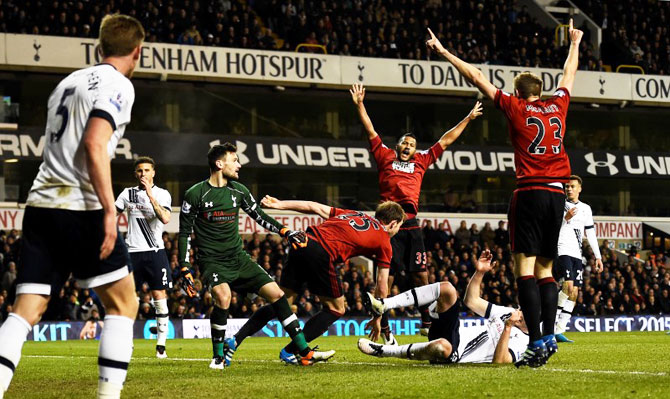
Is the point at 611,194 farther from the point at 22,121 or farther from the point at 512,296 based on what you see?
the point at 22,121

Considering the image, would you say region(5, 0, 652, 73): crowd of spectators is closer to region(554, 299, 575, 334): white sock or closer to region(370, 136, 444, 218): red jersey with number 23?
region(554, 299, 575, 334): white sock

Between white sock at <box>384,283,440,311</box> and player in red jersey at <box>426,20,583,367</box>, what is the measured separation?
923 mm

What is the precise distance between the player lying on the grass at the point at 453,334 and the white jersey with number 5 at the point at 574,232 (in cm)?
653

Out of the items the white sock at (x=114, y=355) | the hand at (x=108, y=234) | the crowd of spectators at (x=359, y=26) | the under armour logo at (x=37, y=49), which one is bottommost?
the white sock at (x=114, y=355)

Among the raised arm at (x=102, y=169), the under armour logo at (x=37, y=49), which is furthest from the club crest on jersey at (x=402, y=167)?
the under armour logo at (x=37, y=49)

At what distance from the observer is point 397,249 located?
1338 centimetres

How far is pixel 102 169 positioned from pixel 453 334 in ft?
15.9

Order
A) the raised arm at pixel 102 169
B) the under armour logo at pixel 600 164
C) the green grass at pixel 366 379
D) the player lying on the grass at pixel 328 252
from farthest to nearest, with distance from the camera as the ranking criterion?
1. the under armour logo at pixel 600 164
2. the player lying on the grass at pixel 328 252
3. the green grass at pixel 366 379
4. the raised arm at pixel 102 169

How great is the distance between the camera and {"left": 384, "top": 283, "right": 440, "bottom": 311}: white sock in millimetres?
9297

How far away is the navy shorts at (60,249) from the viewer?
5.45m

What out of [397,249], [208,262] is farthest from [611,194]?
[208,262]

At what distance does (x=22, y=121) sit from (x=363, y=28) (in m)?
11.5

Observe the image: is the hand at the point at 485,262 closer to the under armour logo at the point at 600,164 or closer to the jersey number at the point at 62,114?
the jersey number at the point at 62,114

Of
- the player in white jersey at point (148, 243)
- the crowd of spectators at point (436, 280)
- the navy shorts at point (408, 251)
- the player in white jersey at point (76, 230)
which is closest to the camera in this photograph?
the player in white jersey at point (76, 230)
